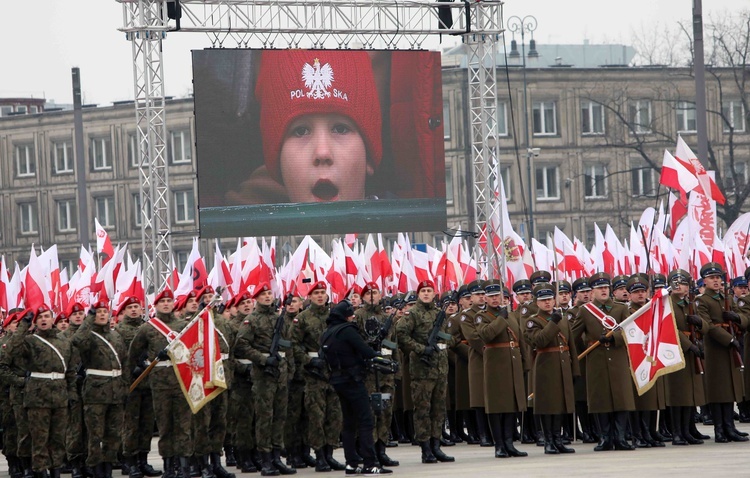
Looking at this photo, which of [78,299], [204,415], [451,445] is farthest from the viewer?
[78,299]

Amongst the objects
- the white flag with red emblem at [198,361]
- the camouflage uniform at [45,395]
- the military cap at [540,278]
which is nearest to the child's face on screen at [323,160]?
the military cap at [540,278]

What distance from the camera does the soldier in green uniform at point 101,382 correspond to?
53.3ft

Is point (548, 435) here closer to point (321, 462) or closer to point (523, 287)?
point (523, 287)

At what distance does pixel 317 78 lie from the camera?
27.1m

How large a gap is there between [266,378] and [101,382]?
1708mm

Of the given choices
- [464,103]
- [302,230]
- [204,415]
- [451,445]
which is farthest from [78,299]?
[464,103]

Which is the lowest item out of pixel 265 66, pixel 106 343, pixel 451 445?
pixel 451 445

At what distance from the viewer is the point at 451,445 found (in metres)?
19.0

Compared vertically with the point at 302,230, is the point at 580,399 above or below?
below

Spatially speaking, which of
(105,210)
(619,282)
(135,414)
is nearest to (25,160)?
(105,210)

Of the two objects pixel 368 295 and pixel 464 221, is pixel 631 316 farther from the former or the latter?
pixel 464 221

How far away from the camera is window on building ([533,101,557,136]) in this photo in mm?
62438

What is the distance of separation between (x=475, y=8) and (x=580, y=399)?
1089cm

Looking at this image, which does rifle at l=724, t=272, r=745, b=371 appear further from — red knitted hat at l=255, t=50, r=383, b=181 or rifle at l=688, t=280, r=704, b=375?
red knitted hat at l=255, t=50, r=383, b=181
